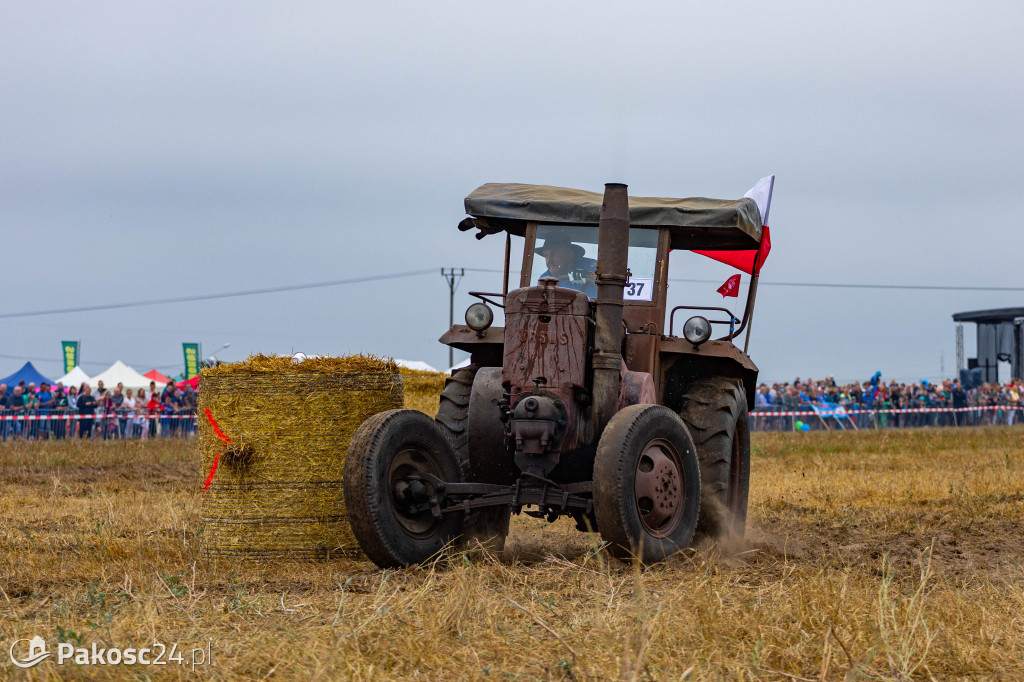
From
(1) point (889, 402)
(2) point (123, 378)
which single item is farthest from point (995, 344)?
(2) point (123, 378)

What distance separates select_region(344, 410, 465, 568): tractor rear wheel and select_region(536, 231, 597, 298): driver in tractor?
68.2 inches

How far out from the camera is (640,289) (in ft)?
28.7

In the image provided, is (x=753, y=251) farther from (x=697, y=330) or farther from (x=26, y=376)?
(x=26, y=376)

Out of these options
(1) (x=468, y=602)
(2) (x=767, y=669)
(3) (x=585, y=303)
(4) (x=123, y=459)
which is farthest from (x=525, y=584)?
(4) (x=123, y=459)

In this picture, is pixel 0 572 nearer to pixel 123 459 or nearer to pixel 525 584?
pixel 525 584

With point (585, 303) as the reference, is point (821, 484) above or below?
below

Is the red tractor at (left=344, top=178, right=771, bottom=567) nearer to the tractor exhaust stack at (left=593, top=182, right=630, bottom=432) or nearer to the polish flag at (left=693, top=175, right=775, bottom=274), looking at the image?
the tractor exhaust stack at (left=593, top=182, right=630, bottom=432)

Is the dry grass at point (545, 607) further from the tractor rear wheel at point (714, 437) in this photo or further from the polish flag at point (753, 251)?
the polish flag at point (753, 251)

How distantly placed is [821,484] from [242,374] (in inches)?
327

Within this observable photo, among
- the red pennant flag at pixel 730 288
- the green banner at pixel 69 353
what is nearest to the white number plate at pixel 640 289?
the red pennant flag at pixel 730 288

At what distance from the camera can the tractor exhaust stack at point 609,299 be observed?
7387mm

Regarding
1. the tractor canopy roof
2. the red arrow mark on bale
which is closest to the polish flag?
the tractor canopy roof

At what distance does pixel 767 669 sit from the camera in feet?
14.2

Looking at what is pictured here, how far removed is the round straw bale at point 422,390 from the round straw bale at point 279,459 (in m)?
8.81
